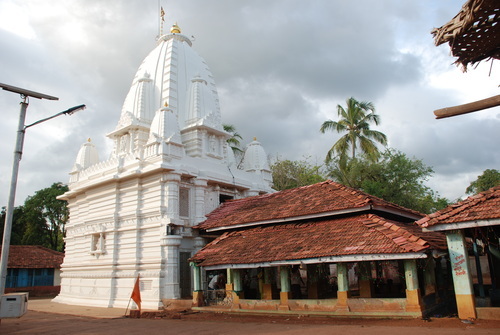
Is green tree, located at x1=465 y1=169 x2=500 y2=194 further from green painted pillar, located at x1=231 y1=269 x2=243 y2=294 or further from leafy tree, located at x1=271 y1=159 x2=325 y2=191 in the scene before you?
green painted pillar, located at x1=231 y1=269 x2=243 y2=294

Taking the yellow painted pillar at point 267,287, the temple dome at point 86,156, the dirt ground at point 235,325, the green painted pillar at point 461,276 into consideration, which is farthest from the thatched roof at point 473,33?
the temple dome at point 86,156

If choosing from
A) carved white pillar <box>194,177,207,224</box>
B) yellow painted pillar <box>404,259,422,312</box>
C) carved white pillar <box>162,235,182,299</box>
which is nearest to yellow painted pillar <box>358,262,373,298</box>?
yellow painted pillar <box>404,259,422,312</box>

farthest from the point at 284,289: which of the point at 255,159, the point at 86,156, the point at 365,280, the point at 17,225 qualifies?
the point at 17,225

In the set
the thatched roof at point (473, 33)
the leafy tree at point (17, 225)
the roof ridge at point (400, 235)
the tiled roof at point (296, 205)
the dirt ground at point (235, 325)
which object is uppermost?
the leafy tree at point (17, 225)

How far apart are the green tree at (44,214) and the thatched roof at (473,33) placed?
146ft

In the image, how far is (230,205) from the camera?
19.8m

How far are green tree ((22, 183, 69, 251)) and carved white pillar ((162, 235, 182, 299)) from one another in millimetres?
31308

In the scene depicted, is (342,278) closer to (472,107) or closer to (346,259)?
(346,259)

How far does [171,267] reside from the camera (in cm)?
1695

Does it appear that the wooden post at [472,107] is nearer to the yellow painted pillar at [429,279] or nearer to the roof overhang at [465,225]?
the roof overhang at [465,225]

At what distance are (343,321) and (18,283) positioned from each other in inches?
1133

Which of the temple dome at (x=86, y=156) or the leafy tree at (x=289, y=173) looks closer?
the temple dome at (x=86, y=156)

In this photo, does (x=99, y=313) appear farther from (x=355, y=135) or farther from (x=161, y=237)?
(x=355, y=135)

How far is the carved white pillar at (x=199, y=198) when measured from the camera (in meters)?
18.7
